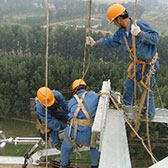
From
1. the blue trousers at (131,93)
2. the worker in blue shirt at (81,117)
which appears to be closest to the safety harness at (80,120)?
the worker in blue shirt at (81,117)

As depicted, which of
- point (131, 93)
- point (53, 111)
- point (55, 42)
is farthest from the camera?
point (55, 42)

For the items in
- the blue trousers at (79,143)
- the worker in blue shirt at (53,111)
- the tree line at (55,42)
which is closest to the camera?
the blue trousers at (79,143)

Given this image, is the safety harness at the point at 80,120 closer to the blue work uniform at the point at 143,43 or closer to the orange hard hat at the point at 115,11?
the blue work uniform at the point at 143,43

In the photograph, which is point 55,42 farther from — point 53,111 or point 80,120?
point 80,120

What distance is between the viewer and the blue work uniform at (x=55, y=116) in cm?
466

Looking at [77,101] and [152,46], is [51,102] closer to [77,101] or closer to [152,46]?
[77,101]

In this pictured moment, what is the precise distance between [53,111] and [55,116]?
11 cm

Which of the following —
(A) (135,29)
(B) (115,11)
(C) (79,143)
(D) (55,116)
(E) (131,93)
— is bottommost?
(C) (79,143)

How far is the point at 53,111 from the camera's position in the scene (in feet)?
15.6

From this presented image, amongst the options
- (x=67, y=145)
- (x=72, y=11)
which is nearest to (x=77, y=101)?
(x=67, y=145)

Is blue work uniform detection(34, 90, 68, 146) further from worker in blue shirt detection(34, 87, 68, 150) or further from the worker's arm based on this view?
the worker's arm

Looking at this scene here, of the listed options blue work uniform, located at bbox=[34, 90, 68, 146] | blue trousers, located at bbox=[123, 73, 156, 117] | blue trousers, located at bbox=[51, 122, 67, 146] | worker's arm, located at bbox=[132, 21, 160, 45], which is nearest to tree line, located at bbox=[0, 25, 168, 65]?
blue trousers, located at bbox=[123, 73, 156, 117]

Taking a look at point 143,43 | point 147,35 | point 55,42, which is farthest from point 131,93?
point 55,42

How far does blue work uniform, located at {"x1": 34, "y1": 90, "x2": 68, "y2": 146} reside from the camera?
466cm
